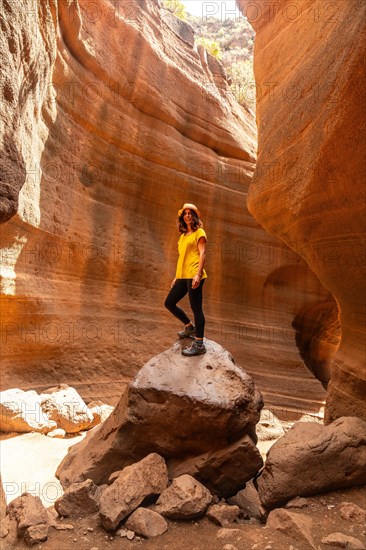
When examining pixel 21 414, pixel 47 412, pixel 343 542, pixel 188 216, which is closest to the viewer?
pixel 343 542

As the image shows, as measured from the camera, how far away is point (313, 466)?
334 centimetres

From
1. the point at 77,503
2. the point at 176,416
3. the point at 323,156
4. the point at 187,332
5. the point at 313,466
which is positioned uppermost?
the point at 323,156

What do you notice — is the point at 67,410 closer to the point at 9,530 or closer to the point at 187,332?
the point at 187,332

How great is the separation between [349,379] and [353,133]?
2.79 m

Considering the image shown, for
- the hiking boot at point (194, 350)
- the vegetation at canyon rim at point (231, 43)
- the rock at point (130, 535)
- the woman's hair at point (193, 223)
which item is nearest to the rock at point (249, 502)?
Result: the rock at point (130, 535)

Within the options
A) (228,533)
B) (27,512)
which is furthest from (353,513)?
(27,512)

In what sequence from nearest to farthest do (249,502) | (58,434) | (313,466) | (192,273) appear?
(313,466) < (249,502) < (192,273) < (58,434)

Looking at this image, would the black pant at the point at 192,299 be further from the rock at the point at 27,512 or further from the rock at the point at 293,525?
the rock at the point at 27,512

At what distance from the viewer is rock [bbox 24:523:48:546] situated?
2664mm

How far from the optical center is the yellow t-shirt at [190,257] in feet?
14.5

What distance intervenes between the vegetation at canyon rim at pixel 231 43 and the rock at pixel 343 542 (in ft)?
39.4

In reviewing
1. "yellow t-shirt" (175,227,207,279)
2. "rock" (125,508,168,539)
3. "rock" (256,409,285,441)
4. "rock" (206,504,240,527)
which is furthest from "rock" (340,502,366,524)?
"rock" (256,409,285,441)

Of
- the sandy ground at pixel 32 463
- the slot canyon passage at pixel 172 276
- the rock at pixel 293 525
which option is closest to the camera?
the rock at pixel 293 525

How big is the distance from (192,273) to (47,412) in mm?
3403
